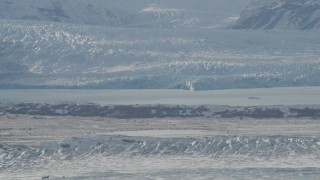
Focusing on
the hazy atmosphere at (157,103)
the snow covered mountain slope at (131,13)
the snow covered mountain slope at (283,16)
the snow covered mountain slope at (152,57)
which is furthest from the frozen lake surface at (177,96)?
the snow covered mountain slope at (131,13)

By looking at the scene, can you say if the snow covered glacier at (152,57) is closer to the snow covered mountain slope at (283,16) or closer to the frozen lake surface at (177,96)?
the frozen lake surface at (177,96)

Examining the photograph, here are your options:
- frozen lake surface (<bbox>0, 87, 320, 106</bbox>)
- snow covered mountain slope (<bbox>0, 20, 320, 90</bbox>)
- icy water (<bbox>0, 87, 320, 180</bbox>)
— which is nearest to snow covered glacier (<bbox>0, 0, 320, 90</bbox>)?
snow covered mountain slope (<bbox>0, 20, 320, 90</bbox>)

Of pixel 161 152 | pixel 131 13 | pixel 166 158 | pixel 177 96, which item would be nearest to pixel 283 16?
pixel 131 13

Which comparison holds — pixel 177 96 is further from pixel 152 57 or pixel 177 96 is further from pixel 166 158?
pixel 166 158

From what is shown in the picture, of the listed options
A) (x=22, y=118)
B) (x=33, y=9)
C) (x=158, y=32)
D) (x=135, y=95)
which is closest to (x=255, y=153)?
(x=22, y=118)

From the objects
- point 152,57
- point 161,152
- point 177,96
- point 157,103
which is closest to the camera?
point 161,152

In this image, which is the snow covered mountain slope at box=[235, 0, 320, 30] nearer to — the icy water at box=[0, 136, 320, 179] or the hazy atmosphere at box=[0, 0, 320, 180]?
the hazy atmosphere at box=[0, 0, 320, 180]

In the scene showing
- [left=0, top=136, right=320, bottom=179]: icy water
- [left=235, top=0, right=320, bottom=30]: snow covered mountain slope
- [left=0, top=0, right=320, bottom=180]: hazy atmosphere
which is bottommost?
[left=0, top=136, right=320, bottom=179]: icy water
